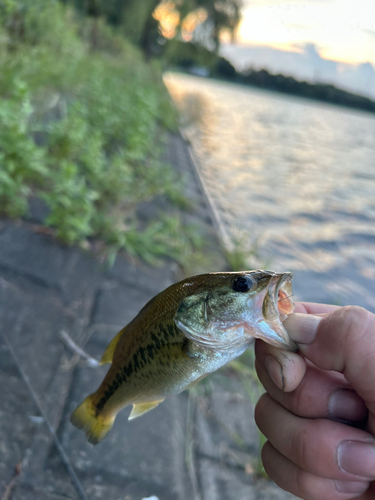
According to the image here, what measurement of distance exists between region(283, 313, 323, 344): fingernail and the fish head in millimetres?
31

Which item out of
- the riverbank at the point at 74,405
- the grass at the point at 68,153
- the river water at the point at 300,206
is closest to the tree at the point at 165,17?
the river water at the point at 300,206

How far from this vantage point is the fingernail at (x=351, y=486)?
138 cm

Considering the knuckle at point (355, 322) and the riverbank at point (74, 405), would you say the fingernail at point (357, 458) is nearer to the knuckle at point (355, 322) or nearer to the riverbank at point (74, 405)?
the knuckle at point (355, 322)

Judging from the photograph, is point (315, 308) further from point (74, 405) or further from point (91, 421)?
point (74, 405)

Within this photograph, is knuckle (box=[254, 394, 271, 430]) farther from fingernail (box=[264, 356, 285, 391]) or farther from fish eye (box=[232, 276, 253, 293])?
fish eye (box=[232, 276, 253, 293])

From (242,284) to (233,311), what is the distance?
0.09 metres

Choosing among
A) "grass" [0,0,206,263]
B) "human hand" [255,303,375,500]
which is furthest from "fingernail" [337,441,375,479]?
"grass" [0,0,206,263]

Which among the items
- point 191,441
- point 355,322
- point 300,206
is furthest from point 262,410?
point 300,206

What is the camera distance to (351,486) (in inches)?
54.5

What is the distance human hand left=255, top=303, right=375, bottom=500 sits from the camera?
1248mm

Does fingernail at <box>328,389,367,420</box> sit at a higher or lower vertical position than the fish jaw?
lower

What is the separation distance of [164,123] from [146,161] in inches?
257

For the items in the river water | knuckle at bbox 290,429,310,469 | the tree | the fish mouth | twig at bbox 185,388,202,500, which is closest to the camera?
the fish mouth

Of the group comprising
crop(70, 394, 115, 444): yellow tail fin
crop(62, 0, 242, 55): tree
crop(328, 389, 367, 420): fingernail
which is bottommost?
crop(70, 394, 115, 444): yellow tail fin
